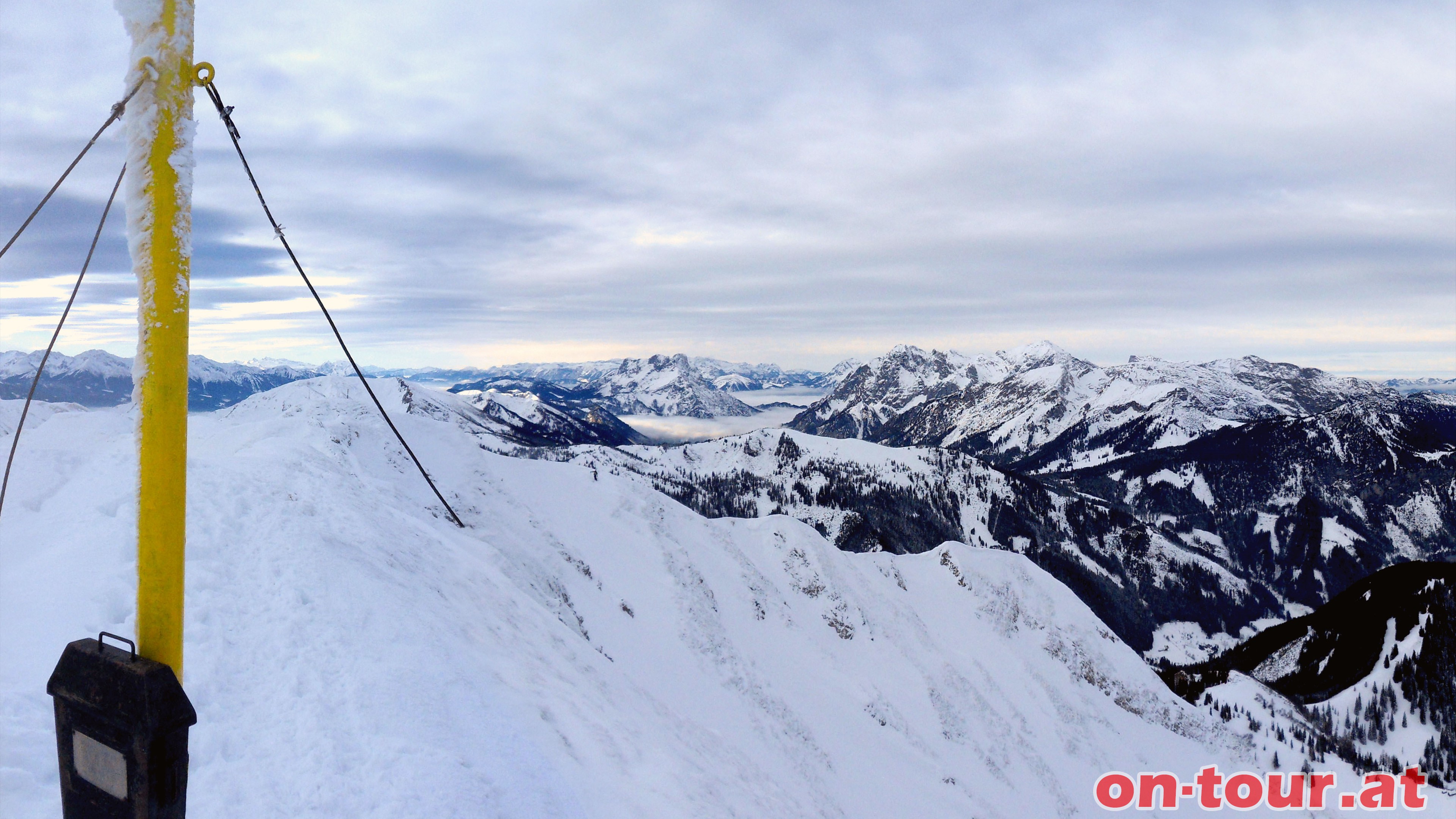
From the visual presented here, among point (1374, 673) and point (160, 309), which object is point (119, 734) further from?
point (1374, 673)

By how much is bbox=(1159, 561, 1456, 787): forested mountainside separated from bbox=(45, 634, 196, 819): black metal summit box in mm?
155408

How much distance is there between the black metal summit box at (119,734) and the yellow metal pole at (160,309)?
368mm

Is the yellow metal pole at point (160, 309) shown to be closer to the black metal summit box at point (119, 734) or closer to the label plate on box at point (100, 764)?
the black metal summit box at point (119, 734)

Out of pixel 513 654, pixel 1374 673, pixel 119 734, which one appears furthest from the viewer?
pixel 1374 673

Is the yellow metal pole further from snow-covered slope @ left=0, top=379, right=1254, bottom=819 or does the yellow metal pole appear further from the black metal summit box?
snow-covered slope @ left=0, top=379, right=1254, bottom=819

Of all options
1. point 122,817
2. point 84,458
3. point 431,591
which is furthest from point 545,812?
point 84,458

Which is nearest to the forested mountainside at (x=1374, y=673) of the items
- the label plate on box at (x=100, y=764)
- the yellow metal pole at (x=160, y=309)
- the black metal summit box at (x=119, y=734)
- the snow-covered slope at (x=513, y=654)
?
the snow-covered slope at (x=513, y=654)

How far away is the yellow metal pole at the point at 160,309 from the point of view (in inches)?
218

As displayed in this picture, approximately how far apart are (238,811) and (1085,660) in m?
95.2

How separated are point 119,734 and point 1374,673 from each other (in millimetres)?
240548

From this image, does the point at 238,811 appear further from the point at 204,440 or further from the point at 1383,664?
the point at 1383,664

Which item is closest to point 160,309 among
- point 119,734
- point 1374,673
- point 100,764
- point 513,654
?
point 119,734

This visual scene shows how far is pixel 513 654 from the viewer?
19.8 metres

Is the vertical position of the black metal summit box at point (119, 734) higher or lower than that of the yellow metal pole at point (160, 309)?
lower
